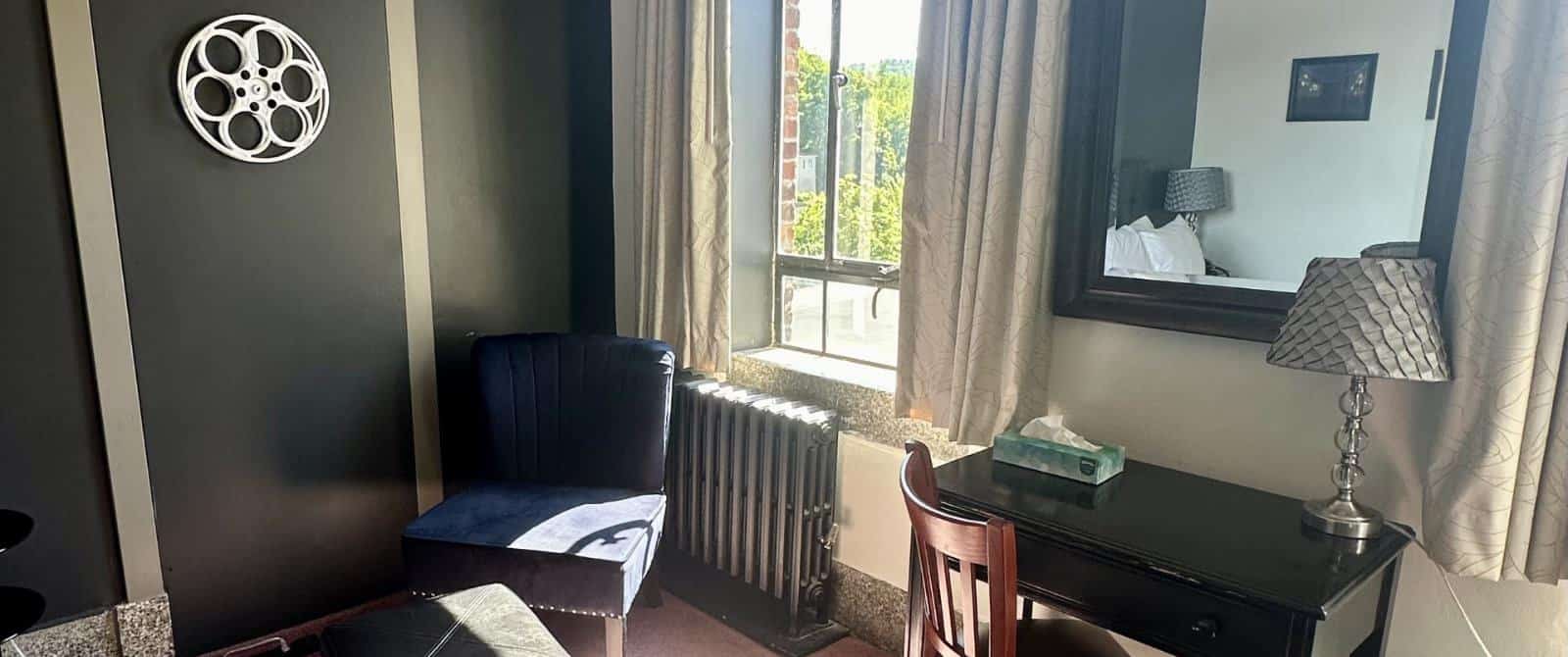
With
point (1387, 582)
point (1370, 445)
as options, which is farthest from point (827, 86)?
point (1387, 582)

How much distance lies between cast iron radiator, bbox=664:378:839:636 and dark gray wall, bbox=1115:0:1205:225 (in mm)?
1005

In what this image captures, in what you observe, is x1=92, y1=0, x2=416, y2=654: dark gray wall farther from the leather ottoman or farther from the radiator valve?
the radiator valve

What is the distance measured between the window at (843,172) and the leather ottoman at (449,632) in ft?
4.02

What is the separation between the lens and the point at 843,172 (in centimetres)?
256

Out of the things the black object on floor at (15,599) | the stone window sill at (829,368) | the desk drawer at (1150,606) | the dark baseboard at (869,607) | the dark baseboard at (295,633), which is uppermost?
the stone window sill at (829,368)

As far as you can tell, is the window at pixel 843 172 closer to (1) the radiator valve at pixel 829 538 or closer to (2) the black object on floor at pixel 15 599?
(1) the radiator valve at pixel 829 538

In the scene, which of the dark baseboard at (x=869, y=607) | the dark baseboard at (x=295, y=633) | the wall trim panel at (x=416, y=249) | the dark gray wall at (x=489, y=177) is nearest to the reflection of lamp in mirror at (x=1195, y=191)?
the dark baseboard at (x=869, y=607)

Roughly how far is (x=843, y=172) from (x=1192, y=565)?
156cm

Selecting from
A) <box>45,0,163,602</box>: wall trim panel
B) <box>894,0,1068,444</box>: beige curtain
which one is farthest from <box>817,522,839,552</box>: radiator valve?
<box>45,0,163,602</box>: wall trim panel

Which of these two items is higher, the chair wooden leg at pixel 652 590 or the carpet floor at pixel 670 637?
the chair wooden leg at pixel 652 590

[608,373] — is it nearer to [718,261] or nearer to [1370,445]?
[718,261]

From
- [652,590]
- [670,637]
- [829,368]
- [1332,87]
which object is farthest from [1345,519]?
[652,590]

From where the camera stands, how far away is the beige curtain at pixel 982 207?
1.76 meters

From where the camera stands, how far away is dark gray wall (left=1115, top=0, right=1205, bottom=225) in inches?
66.2
